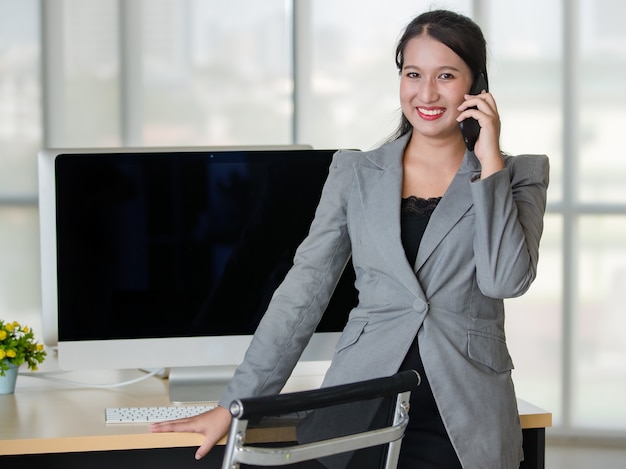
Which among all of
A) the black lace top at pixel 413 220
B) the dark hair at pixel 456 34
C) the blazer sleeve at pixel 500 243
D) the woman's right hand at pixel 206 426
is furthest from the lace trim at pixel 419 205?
the woman's right hand at pixel 206 426

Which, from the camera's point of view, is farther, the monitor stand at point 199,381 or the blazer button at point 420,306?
the monitor stand at point 199,381

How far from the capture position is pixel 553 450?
492 cm

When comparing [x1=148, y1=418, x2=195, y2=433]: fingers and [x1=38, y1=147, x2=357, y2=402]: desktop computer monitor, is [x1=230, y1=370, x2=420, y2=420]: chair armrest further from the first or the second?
[x1=38, y1=147, x2=357, y2=402]: desktop computer monitor

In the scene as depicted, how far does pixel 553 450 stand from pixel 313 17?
2645 millimetres

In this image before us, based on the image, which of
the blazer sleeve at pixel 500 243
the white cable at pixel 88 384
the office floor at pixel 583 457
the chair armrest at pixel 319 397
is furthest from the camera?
the office floor at pixel 583 457

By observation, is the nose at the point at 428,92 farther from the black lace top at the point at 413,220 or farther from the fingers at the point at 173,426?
the fingers at the point at 173,426

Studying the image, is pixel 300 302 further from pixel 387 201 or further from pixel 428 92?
pixel 428 92

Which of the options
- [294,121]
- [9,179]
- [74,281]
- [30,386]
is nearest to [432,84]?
[74,281]

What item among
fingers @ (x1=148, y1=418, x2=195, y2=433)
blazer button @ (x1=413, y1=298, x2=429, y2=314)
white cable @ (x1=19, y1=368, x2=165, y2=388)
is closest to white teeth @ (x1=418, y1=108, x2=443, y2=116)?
blazer button @ (x1=413, y1=298, x2=429, y2=314)

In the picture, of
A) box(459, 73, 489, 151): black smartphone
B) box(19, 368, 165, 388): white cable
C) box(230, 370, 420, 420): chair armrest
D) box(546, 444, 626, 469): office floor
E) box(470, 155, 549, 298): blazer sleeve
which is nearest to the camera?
box(230, 370, 420, 420): chair armrest

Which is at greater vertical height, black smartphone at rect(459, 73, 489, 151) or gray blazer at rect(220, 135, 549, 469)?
black smartphone at rect(459, 73, 489, 151)

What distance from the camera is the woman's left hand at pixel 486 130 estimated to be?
6.38ft

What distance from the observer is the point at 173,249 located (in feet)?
8.16

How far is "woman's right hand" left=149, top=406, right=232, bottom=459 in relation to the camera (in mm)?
2016
